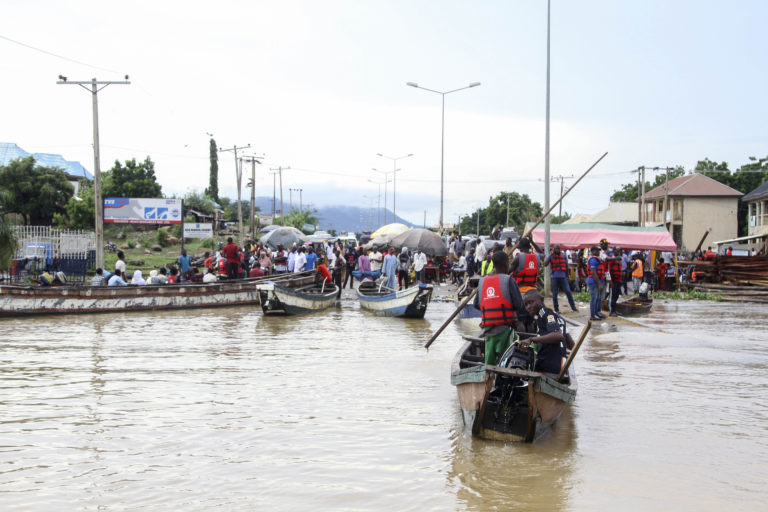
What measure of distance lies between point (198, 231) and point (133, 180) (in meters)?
14.3

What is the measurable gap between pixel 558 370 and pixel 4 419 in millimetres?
6611

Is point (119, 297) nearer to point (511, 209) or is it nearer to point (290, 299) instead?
point (290, 299)

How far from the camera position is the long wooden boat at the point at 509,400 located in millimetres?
6879

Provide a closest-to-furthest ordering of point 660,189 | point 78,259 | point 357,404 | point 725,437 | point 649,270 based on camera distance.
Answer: point 725,437 → point 357,404 → point 649,270 → point 78,259 → point 660,189

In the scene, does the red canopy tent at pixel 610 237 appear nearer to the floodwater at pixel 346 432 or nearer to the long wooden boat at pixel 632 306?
the long wooden boat at pixel 632 306

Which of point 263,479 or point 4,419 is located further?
point 4,419

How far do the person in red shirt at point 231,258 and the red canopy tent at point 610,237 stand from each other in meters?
12.0

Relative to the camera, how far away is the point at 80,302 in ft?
59.6

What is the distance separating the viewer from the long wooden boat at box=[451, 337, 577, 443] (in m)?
6.88

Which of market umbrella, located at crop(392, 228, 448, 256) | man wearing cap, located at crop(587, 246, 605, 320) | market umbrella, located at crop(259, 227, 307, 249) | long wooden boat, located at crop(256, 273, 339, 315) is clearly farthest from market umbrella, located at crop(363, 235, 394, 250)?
man wearing cap, located at crop(587, 246, 605, 320)

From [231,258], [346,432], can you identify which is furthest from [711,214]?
[346,432]

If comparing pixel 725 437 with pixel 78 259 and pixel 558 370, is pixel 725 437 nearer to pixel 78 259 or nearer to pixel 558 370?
pixel 558 370

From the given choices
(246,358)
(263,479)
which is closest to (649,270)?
(246,358)

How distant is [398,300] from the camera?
17656 mm
